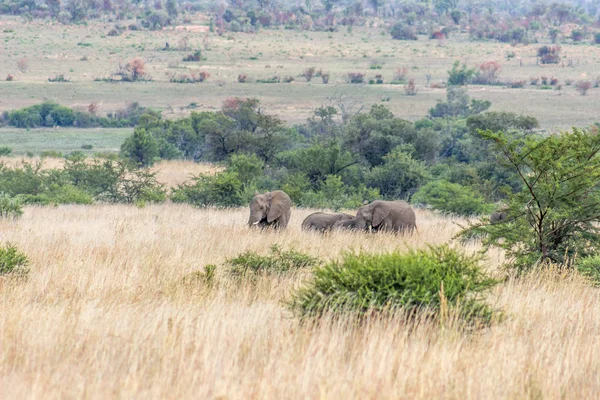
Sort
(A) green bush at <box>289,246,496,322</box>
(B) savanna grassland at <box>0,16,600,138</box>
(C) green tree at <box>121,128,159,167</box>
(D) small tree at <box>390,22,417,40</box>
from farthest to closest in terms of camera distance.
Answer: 1. (D) small tree at <box>390,22,417,40</box>
2. (B) savanna grassland at <box>0,16,600,138</box>
3. (C) green tree at <box>121,128,159,167</box>
4. (A) green bush at <box>289,246,496,322</box>

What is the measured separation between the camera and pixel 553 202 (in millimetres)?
10969

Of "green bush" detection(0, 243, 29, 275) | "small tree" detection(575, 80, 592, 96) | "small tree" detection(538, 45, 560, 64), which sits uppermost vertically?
"green bush" detection(0, 243, 29, 275)

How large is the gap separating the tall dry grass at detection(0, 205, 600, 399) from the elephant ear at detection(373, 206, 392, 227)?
7.30m

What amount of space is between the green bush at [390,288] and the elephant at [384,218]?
9364 millimetres

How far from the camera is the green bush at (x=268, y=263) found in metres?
10.8

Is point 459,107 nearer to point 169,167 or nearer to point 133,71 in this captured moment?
point 169,167

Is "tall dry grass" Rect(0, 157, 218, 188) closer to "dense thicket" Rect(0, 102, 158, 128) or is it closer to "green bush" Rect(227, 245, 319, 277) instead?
"dense thicket" Rect(0, 102, 158, 128)

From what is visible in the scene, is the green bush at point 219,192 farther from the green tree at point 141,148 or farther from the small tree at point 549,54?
the small tree at point 549,54

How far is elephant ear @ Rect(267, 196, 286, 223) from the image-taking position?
57.5ft

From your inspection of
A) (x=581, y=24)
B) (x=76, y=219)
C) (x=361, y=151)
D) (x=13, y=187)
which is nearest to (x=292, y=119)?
(x=361, y=151)

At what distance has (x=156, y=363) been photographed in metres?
6.21

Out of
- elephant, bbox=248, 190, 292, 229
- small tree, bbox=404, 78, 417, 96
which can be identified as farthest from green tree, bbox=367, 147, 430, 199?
small tree, bbox=404, 78, 417, 96

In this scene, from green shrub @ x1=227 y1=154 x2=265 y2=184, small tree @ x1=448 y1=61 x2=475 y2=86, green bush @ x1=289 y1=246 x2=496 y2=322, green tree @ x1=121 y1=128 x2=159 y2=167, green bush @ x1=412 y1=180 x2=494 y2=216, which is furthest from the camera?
small tree @ x1=448 y1=61 x2=475 y2=86

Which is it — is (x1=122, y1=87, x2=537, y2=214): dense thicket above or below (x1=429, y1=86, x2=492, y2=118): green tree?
above
